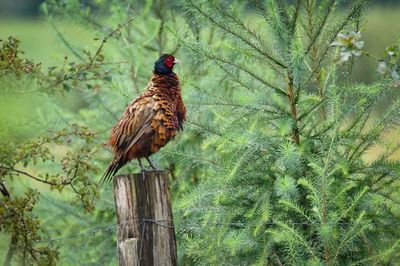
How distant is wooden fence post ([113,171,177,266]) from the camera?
4270mm

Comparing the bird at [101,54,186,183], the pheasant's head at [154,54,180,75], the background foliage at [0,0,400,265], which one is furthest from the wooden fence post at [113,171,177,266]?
the pheasant's head at [154,54,180,75]

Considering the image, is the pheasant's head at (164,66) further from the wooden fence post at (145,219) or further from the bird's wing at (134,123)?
the wooden fence post at (145,219)

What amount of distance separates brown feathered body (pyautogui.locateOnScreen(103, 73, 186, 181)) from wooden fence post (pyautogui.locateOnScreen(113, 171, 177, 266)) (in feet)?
3.55

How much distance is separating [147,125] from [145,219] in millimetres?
1222

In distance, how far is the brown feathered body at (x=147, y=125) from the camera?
5.39 metres

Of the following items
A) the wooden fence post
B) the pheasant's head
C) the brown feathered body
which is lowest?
the wooden fence post

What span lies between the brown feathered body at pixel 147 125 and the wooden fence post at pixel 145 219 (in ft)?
3.55

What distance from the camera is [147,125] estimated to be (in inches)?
212

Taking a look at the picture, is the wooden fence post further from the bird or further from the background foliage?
the bird

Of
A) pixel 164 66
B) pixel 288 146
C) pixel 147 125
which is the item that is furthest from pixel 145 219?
pixel 164 66

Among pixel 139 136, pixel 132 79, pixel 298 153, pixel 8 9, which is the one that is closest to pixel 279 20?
pixel 298 153

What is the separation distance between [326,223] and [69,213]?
5675mm

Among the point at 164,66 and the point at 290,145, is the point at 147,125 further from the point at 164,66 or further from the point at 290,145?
the point at 290,145

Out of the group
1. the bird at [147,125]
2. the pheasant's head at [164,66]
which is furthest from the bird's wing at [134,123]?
the pheasant's head at [164,66]
